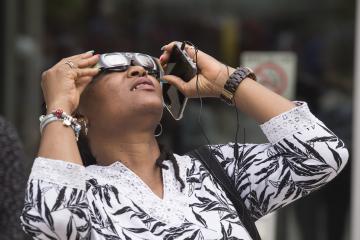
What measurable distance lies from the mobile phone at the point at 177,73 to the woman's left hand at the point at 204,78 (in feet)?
0.07

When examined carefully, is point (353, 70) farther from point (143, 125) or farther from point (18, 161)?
point (143, 125)

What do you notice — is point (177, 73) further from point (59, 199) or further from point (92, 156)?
point (59, 199)

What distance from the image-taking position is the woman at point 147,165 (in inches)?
118

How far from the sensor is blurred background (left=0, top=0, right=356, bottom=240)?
7.25 meters

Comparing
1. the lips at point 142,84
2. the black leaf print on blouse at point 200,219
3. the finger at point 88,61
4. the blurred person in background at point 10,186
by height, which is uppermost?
the finger at point 88,61

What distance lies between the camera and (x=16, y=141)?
4.49m

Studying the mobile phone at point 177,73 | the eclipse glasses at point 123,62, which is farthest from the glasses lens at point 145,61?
the mobile phone at point 177,73

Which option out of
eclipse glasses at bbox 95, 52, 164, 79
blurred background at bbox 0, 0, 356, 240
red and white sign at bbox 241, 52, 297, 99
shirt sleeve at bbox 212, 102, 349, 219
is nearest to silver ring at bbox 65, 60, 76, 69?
eclipse glasses at bbox 95, 52, 164, 79

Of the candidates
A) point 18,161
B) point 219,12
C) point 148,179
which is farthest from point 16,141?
point 219,12

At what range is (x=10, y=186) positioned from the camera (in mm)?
4422

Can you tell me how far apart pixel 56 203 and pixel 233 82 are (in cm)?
84

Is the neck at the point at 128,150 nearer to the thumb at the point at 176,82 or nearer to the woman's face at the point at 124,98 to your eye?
the woman's face at the point at 124,98

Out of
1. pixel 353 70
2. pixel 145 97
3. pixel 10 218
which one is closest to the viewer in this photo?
pixel 145 97

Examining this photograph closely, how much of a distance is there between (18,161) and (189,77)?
4.20 ft
